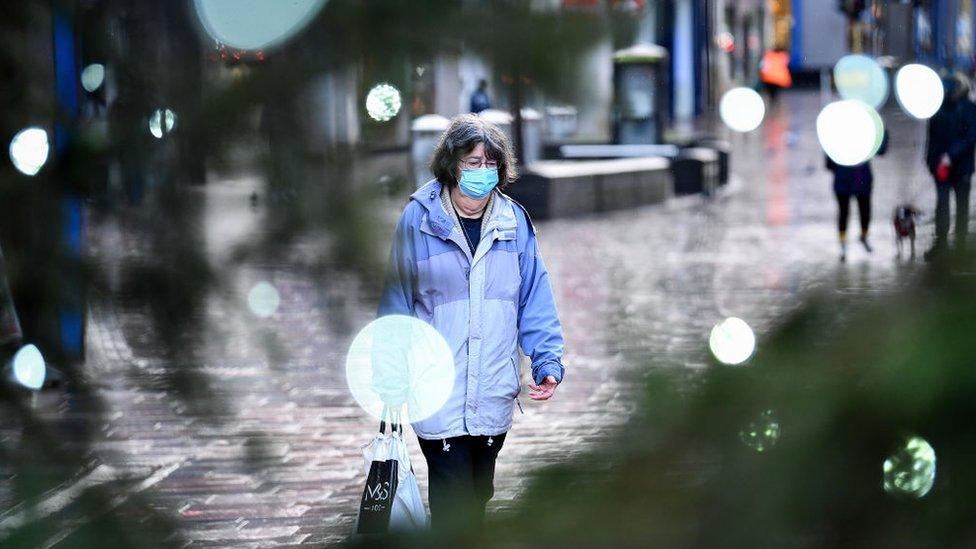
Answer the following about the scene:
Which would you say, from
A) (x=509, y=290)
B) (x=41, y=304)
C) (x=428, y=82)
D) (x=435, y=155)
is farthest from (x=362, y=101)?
(x=509, y=290)

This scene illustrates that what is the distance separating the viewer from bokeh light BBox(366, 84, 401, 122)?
37.7 inches

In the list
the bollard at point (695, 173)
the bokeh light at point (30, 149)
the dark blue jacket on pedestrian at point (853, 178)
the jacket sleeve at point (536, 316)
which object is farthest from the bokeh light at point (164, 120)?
the bollard at point (695, 173)

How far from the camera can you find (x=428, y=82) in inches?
40.1

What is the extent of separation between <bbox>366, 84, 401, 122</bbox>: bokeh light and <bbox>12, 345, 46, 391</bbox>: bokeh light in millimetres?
409

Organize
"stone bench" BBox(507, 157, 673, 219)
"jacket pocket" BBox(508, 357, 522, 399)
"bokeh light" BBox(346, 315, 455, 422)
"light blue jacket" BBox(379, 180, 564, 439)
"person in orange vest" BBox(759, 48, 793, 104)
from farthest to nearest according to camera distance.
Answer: "person in orange vest" BBox(759, 48, 793, 104)
"stone bench" BBox(507, 157, 673, 219)
"jacket pocket" BBox(508, 357, 522, 399)
"light blue jacket" BBox(379, 180, 564, 439)
"bokeh light" BBox(346, 315, 455, 422)

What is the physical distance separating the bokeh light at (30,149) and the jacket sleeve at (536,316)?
8.27ft

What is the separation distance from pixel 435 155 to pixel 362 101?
0.54 metres

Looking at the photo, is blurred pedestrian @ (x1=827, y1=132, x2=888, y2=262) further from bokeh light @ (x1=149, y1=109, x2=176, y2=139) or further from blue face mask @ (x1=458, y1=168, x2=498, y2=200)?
bokeh light @ (x1=149, y1=109, x2=176, y2=139)

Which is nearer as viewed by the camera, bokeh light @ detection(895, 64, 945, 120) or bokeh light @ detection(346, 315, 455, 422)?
bokeh light @ detection(895, 64, 945, 120)

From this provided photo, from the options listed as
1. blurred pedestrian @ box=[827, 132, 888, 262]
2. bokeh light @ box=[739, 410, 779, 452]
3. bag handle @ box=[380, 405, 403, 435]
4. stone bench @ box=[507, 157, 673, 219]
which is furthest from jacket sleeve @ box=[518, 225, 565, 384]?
stone bench @ box=[507, 157, 673, 219]

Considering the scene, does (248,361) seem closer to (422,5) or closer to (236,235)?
(236,235)

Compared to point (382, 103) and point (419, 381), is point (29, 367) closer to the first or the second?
point (382, 103)

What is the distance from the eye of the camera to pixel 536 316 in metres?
3.69

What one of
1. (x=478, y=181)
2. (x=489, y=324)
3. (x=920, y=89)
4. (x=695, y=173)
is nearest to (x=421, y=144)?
(x=920, y=89)
